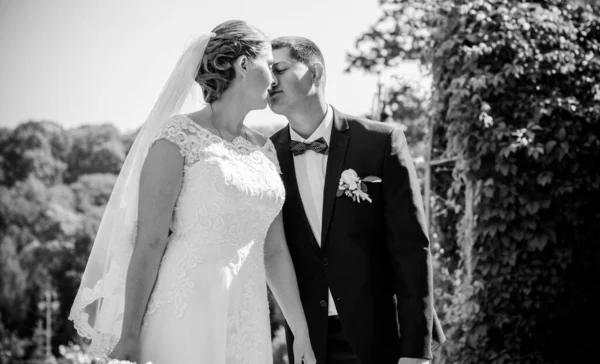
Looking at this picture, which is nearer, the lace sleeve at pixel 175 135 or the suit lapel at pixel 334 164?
the lace sleeve at pixel 175 135

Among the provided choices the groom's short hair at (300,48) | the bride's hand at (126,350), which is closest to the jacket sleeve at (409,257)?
the groom's short hair at (300,48)

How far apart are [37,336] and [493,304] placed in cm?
3401

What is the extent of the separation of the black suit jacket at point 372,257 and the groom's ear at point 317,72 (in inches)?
14.1

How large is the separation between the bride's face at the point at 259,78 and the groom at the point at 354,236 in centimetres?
34

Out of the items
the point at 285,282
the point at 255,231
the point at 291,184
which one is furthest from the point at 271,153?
the point at 285,282

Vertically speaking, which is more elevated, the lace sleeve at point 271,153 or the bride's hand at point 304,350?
the lace sleeve at point 271,153

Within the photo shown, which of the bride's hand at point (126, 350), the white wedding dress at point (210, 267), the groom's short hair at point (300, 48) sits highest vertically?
the groom's short hair at point (300, 48)

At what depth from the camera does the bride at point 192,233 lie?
269 cm

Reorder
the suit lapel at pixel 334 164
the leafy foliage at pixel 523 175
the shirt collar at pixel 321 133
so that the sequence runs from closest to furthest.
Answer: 1. the suit lapel at pixel 334 164
2. the shirt collar at pixel 321 133
3. the leafy foliage at pixel 523 175

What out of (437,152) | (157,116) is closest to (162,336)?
(157,116)

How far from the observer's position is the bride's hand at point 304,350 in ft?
10.4

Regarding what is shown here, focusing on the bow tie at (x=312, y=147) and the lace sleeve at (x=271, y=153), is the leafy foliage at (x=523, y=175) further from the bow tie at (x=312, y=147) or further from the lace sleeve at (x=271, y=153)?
the lace sleeve at (x=271, y=153)

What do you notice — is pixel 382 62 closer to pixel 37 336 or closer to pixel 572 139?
pixel 572 139

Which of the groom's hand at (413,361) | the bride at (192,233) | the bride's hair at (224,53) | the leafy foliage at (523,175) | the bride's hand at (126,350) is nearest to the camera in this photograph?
the bride's hand at (126,350)
